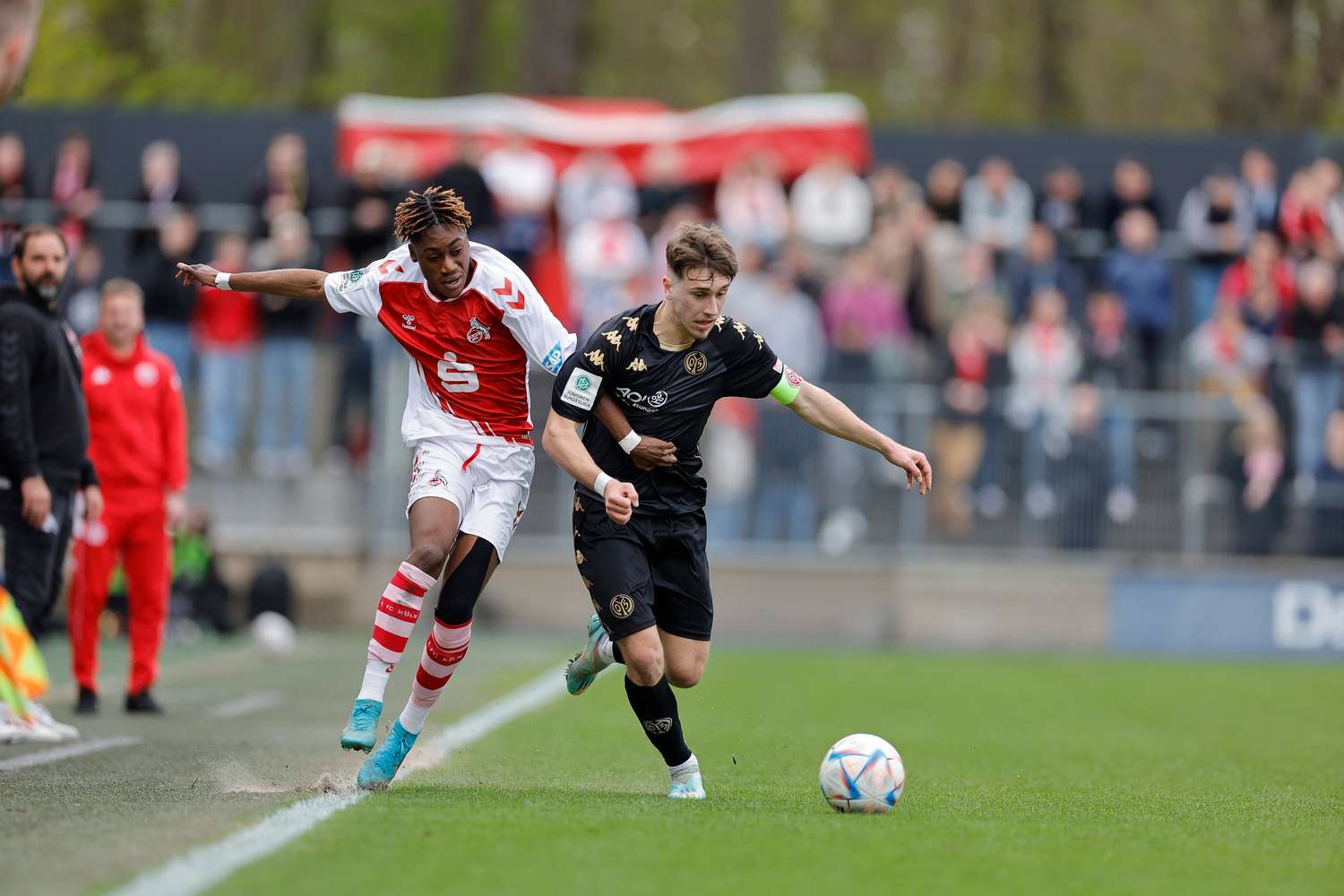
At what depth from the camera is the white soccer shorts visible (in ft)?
27.0

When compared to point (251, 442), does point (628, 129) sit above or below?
above

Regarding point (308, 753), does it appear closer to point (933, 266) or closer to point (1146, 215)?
point (933, 266)

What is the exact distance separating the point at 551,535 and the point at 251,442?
Answer: 3261 mm

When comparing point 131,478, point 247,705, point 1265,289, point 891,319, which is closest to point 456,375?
point 131,478

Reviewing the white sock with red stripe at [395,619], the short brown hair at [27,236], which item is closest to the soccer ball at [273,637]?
the short brown hair at [27,236]

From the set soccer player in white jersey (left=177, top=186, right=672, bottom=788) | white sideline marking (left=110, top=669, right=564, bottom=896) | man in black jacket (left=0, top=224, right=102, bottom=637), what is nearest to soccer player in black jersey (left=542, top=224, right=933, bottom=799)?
soccer player in white jersey (left=177, top=186, right=672, bottom=788)

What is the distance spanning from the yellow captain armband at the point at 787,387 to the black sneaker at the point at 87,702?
5.53 m

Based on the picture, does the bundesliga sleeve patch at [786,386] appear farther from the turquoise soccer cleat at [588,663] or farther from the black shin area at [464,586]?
the black shin area at [464,586]

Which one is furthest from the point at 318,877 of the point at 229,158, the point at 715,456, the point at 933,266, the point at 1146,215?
the point at 229,158

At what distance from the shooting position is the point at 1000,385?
19.5 m

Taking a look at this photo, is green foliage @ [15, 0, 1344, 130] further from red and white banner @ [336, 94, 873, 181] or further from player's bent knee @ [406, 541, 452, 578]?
player's bent knee @ [406, 541, 452, 578]

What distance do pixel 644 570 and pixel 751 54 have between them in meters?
25.6

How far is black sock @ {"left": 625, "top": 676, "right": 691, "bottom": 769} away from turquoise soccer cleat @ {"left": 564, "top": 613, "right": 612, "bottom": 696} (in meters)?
0.63

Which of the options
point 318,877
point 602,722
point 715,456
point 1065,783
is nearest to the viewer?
point 318,877
